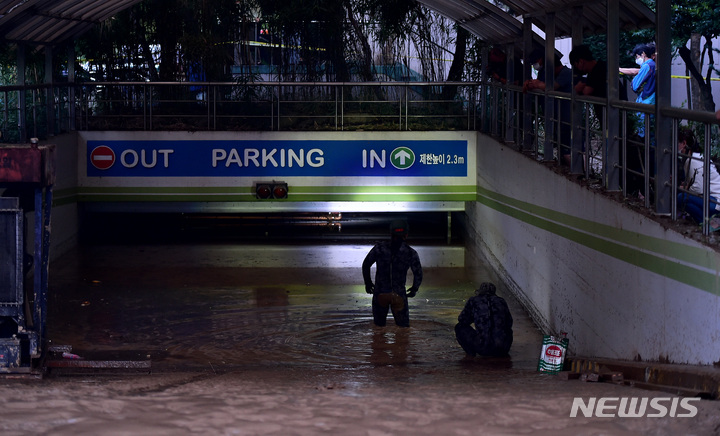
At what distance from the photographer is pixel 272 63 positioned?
64.2 feet

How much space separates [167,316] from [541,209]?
4.75 m

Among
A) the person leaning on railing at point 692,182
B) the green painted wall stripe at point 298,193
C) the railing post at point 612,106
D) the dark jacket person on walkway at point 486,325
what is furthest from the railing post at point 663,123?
the green painted wall stripe at point 298,193

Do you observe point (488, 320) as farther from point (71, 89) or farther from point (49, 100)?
point (71, 89)

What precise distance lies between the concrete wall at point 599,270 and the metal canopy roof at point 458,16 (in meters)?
1.88

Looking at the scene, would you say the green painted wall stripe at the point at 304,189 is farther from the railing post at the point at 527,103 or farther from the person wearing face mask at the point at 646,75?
the person wearing face mask at the point at 646,75

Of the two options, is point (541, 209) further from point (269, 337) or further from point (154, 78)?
point (154, 78)

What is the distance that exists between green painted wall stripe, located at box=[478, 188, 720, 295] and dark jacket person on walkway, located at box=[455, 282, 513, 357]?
1.06 metres

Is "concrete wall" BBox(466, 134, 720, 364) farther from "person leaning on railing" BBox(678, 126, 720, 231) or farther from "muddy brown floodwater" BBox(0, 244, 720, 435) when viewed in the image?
"muddy brown floodwater" BBox(0, 244, 720, 435)

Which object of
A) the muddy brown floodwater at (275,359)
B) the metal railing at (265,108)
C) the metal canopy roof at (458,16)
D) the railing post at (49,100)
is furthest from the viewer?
the railing post at (49,100)

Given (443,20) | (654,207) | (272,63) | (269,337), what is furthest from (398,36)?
(654,207)

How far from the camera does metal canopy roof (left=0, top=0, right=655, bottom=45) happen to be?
11.3 m

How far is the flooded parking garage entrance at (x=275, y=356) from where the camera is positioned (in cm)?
520

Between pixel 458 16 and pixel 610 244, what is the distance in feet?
29.6

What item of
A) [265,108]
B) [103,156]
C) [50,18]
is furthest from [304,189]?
[50,18]
